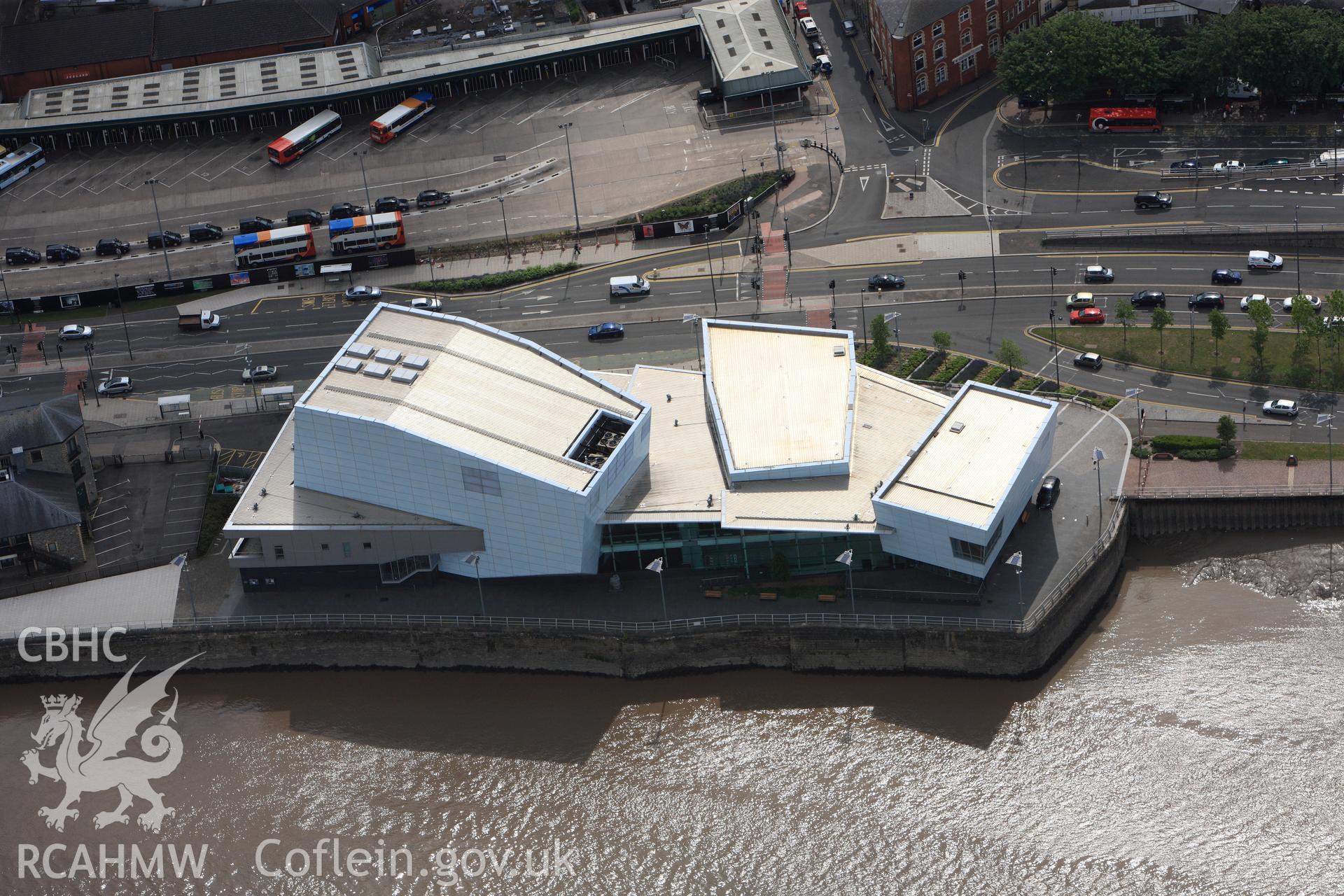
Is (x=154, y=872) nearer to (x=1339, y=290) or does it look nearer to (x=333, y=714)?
(x=333, y=714)

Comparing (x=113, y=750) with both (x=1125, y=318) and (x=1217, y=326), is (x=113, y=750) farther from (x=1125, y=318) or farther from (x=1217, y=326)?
(x=1217, y=326)

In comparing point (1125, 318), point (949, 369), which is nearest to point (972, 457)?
point (949, 369)

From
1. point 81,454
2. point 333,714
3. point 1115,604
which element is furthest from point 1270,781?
point 81,454

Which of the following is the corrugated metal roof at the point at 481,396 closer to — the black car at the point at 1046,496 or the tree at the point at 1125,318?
the black car at the point at 1046,496

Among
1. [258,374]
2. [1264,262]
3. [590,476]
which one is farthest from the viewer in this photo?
[1264,262]

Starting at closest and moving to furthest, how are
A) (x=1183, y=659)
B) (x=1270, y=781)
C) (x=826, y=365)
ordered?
(x=1270, y=781)
(x=1183, y=659)
(x=826, y=365)

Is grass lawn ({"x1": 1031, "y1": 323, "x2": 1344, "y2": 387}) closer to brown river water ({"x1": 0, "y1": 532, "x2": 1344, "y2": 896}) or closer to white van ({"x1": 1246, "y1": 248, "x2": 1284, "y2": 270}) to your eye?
white van ({"x1": 1246, "y1": 248, "x2": 1284, "y2": 270})

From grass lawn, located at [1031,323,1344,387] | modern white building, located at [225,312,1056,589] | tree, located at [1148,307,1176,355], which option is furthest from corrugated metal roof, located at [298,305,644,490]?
tree, located at [1148,307,1176,355]
